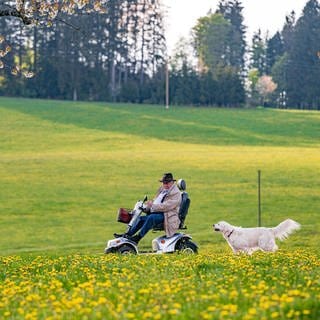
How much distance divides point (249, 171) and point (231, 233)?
2408 cm

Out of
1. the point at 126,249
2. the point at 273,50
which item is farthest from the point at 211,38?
the point at 126,249

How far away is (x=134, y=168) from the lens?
4138 cm

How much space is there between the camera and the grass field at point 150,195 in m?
7.93

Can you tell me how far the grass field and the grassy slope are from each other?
0.27 ft

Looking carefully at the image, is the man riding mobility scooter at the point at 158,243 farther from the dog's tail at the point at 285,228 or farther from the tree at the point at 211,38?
the tree at the point at 211,38

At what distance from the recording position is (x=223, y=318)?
263 inches

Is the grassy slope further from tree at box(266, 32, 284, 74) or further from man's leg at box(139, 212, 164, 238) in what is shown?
tree at box(266, 32, 284, 74)

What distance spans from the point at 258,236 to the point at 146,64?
317 feet

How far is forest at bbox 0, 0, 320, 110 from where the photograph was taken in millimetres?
97938

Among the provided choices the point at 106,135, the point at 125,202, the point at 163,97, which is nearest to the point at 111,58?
the point at 163,97

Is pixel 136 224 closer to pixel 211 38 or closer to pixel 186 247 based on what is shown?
pixel 186 247

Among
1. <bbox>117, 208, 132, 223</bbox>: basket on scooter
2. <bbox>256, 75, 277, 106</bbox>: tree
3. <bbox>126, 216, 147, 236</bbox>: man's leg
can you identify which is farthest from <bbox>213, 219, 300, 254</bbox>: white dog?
<bbox>256, 75, 277, 106</bbox>: tree

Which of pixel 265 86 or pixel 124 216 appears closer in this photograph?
pixel 124 216

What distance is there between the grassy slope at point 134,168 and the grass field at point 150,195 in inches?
3.2
